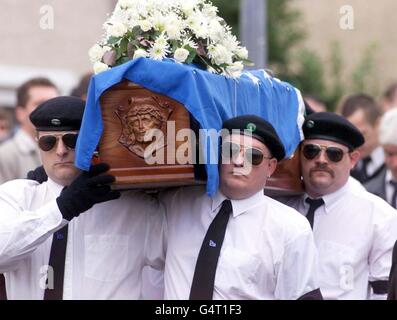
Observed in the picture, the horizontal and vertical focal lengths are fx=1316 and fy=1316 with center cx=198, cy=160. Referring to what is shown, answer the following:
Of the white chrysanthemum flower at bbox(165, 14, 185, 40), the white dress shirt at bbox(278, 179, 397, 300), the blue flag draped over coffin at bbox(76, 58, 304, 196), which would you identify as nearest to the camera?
the blue flag draped over coffin at bbox(76, 58, 304, 196)

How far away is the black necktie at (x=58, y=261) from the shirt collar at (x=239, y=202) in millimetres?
825

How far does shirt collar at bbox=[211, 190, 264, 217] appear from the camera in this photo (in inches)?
271

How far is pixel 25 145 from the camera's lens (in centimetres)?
989

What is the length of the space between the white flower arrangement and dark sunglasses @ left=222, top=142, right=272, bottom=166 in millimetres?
442

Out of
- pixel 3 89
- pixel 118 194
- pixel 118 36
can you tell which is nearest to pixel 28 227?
pixel 118 194

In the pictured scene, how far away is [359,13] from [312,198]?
17.9 m

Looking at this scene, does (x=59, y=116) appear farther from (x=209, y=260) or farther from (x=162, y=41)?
(x=209, y=260)

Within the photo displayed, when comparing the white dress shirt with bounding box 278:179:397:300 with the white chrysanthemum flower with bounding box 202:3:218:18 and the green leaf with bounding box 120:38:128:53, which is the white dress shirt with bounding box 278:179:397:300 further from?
the green leaf with bounding box 120:38:128:53

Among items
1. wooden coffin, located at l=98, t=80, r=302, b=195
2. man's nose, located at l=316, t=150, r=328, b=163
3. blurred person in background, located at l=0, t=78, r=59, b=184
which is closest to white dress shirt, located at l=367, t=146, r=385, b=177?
blurred person in background, located at l=0, t=78, r=59, b=184

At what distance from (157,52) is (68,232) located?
1096mm

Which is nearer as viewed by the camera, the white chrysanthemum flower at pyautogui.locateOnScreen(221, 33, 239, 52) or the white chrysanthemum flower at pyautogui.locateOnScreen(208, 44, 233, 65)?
the white chrysanthemum flower at pyautogui.locateOnScreen(208, 44, 233, 65)

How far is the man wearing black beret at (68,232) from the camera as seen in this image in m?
6.85

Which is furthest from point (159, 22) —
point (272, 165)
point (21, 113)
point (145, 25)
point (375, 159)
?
point (375, 159)
